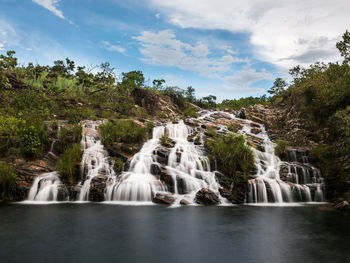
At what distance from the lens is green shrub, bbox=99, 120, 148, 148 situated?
18469 millimetres

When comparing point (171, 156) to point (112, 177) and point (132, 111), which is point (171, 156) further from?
point (132, 111)

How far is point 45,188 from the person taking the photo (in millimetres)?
14523

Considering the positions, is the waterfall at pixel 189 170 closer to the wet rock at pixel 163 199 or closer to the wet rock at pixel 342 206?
the wet rock at pixel 163 199

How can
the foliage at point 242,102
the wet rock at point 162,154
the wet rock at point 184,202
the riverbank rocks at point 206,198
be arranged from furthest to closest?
the foliage at point 242,102, the wet rock at point 162,154, the riverbank rocks at point 206,198, the wet rock at point 184,202

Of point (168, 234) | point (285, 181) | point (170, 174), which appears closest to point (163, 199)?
point (170, 174)

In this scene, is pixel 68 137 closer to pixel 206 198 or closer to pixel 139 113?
pixel 206 198

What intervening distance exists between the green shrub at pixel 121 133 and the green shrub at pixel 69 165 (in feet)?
8.02

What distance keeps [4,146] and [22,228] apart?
341 inches

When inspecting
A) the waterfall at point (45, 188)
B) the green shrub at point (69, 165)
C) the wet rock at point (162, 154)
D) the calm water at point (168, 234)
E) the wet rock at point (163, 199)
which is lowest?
the calm water at point (168, 234)

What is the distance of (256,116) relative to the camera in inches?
1278

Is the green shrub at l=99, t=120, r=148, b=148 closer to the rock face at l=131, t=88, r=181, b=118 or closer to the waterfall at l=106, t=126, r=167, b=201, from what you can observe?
the waterfall at l=106, t=126, r=167, b=201

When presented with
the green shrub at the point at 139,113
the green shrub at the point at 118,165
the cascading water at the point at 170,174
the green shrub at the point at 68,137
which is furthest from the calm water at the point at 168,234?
the green shrub at the point at 139,113

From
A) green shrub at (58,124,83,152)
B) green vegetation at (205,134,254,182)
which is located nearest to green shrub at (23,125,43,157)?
green shrub at (58,124,83,152)

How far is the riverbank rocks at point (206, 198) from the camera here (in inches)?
566
